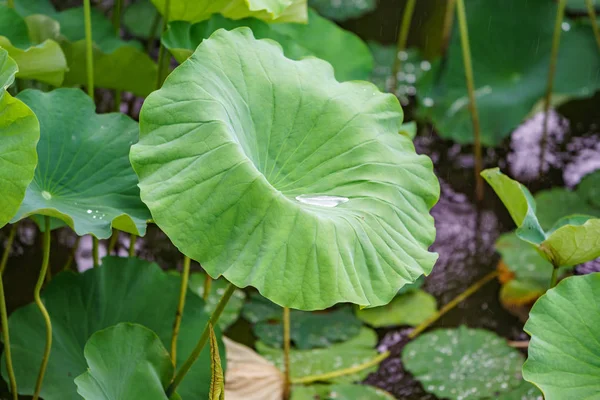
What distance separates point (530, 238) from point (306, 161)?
46 centimetres

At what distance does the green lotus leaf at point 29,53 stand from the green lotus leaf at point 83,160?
0.07m

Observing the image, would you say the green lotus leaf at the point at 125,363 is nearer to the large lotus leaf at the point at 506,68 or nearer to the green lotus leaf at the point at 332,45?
the green lotus leaf at the point at 332,45

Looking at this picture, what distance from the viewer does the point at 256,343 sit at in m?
1.91

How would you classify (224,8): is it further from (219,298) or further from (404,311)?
(404,311)

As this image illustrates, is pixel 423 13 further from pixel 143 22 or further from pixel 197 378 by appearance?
pixel 197 378

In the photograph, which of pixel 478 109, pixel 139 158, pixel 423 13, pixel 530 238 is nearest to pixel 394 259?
pixel 530 238

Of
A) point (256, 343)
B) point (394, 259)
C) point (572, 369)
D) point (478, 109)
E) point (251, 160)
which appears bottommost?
point (256, 343)

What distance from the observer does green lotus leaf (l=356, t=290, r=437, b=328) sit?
2.01m

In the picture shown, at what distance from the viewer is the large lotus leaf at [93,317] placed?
4.82ft

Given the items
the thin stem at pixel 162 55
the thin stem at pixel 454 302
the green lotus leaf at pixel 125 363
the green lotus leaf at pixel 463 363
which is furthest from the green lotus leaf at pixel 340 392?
the thin stem at pixel 162 55

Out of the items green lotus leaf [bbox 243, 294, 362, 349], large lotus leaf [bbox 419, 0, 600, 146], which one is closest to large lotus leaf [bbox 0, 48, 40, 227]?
green lotus leaf [bbox 243, 294, 362, 349]

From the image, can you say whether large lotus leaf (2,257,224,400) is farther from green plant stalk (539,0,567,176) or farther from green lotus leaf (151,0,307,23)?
green plant stalk (539,0,567,176)

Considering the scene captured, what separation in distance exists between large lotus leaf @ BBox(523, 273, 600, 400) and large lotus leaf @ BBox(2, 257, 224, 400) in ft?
2.17

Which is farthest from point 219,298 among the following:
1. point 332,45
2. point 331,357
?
point 332,45
